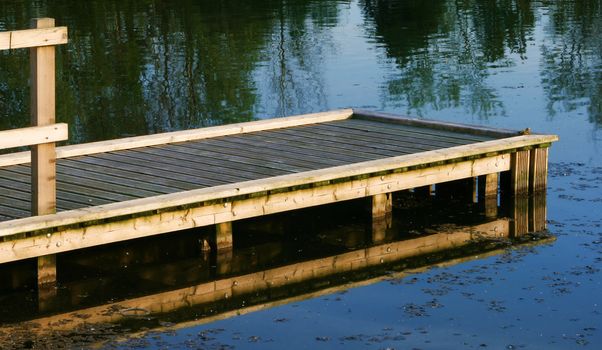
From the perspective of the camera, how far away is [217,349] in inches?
365

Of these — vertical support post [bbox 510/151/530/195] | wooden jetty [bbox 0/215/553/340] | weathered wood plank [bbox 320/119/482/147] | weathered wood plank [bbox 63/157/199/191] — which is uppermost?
weathered wood plank [bbox 320/119/482/147]

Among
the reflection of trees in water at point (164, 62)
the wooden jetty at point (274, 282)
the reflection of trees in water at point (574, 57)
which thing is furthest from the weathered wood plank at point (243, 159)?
the reflection of trees in water at point (574, 57)

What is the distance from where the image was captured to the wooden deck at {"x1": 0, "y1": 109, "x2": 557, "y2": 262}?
1066cm

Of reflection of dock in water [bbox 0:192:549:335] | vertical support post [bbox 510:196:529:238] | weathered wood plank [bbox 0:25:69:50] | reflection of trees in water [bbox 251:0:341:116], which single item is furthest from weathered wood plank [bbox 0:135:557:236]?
reflection of trees in water [bbox 251:0:341:116]

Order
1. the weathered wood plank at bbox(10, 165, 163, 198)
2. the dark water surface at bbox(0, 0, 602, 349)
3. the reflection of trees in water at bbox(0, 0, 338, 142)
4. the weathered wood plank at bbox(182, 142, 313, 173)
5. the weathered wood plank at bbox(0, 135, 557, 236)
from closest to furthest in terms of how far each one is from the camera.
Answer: the dark water surface at bbox(0, 0, 602, 349), the weathered wood plank at bbox(0, 135, 557, 236), the weathered wood plank at bbox(10, 165, 163, 198), the weathered wood plank at bbox(182, 142, 313, 173), the reflection of trees in water at bbox(0, 0, 338, 142)

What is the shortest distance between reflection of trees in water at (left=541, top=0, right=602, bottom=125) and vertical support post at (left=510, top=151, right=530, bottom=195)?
467 cm

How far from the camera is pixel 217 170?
12.3 meters

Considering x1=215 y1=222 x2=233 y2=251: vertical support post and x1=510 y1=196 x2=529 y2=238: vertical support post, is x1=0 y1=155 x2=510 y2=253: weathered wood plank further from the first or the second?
x1=510 y1=196 x2=529 y2=238: vertical support post

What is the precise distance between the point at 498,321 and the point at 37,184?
3620 mm

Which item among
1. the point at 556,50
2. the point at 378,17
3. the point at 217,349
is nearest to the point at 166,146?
the point at 217,349

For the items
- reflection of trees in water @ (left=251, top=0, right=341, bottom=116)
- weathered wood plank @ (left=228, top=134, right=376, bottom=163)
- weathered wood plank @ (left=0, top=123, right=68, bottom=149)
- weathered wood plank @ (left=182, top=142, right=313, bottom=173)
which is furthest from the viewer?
reflection of trees in water @ (left=251, top=0, right=341, bottom=116)

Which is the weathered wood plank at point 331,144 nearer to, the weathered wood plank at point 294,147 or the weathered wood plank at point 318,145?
the weathered wood plank at point 318,145

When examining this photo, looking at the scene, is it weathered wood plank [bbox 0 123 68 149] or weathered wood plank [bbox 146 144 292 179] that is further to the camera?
weathered wood plank [bbox 146 144 292 179]

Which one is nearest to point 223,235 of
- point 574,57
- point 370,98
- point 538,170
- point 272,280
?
A: point 272,280
